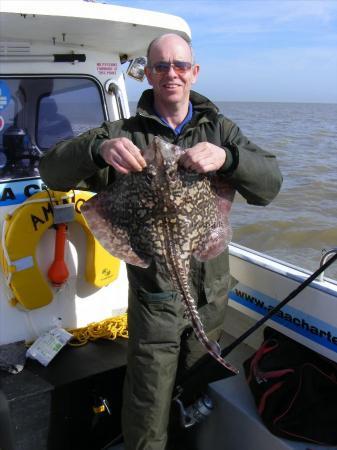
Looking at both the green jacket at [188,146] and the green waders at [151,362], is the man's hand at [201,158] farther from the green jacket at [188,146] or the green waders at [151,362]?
the green waders at [151,362]

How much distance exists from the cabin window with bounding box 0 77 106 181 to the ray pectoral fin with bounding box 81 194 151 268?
5.13 feet

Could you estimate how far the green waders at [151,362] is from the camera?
2.72m

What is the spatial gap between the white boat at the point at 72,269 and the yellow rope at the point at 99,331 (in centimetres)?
7

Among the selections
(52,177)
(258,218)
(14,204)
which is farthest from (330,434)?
(258,218)

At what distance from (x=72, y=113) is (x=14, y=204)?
95 centimetres

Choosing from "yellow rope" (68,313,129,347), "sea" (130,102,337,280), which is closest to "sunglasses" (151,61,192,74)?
"yellow rope" (68,313,129,347)

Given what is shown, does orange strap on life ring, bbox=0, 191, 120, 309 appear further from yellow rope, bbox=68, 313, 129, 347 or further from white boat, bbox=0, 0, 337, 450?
yellow rope, bbox=68, 313, 129, 347

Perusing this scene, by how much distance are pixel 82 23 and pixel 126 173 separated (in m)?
1.67

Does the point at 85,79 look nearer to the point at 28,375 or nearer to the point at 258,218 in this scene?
the point at 28,375

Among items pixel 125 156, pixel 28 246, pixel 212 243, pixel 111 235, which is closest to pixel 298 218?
pixel 28 246

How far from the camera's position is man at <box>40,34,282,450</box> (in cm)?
239

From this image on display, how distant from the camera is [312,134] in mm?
22500

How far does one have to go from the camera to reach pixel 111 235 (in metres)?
2.32

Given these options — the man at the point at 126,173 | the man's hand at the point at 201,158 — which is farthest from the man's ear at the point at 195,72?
the man's hand at the point at 201,158
